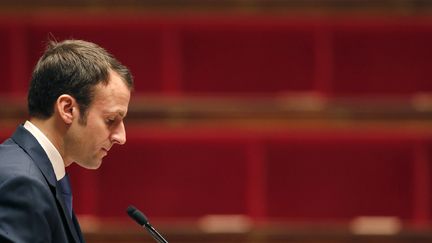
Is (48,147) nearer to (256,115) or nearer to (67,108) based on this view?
(67,108)

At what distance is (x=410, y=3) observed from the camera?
969mm

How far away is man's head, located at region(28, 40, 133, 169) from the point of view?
0.42m

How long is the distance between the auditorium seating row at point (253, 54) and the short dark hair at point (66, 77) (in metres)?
0.56

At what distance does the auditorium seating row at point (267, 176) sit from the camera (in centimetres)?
94

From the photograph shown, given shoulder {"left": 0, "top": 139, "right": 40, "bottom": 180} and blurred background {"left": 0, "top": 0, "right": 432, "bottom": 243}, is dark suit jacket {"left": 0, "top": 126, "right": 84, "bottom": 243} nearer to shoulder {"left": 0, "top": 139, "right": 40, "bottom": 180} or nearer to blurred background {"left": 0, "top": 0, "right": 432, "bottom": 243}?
shoulder {"left": 0, "top": 139, "right": 40, "bottom": 180}

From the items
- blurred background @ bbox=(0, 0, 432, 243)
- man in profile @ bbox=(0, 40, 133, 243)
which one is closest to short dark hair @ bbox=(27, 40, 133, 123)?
man in profile @ bbox=(0, 40, 133, 243)

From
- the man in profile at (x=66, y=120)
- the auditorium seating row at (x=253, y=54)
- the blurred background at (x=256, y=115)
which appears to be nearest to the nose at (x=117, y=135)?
the man in profile at (x=66, y=120)

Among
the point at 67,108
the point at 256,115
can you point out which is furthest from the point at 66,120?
the point at 256,115

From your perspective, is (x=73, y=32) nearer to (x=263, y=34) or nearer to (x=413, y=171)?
(x=263, y=34)

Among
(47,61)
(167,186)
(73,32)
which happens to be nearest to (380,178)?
(167,186)

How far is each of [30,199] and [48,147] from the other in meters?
0.05

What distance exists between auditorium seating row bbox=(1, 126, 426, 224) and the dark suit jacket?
0.53 m

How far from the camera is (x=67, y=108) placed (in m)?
0.42

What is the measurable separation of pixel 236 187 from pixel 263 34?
0.19 meters
